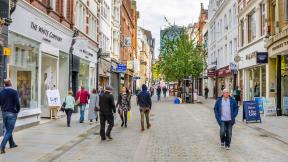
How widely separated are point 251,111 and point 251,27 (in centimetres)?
1489

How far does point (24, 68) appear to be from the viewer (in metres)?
17.7

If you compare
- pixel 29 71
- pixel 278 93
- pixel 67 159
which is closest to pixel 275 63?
pixel 278 93

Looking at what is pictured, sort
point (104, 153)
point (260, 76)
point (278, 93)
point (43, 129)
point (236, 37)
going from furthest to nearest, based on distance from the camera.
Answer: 1. point (236, 37)
2. point (260, 76)
3. point (278, 93)
4. point (43, 129)
5. point (104, 153)

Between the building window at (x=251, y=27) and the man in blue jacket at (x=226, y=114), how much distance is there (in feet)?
71.5

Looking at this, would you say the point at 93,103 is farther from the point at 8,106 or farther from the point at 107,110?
the point at 8,106

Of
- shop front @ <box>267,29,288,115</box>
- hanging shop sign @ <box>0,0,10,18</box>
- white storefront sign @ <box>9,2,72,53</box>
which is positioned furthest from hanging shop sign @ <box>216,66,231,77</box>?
hanging shop sign @ <box>0,0,10,18</box>

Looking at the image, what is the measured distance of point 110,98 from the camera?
46.1ft

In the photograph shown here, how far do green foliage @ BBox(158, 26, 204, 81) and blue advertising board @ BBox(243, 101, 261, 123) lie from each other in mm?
26859

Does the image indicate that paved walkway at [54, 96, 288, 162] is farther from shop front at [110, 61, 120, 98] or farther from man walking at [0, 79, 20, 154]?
shop front at [110, 61, 120, 98]

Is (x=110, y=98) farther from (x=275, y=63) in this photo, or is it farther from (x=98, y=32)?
(x=98, y=32)

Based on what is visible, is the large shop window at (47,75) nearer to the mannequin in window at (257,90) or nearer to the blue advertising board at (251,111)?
the blue advertising board at (251,111)

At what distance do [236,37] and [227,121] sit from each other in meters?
29.2

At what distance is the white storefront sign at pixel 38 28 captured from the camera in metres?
15.9

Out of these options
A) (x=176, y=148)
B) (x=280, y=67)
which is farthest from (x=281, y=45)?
(x=176, y=148)
